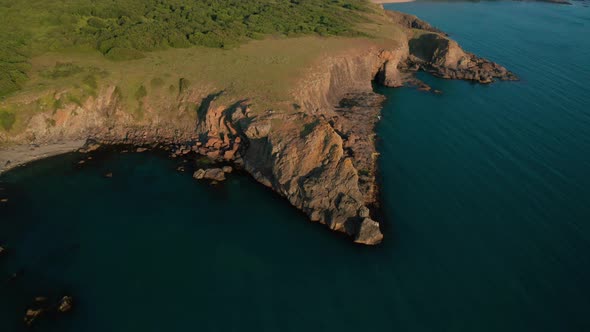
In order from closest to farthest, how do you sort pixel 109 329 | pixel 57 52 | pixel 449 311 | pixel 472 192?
1. pixel 109 329
2. pixel 449 311
3. pixel 472 192
4. pixel 57 52

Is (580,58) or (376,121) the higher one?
(580,58)

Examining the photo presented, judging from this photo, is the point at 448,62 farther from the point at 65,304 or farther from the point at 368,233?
the point at 65,304

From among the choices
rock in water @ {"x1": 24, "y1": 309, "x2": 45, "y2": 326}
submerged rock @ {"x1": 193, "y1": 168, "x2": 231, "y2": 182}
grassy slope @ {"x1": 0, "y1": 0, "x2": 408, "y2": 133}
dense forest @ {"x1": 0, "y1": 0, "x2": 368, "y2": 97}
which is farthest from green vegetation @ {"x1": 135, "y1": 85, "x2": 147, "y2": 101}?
rock in water @ {"x1": 24, "y1": 309, "x2": 45, "y2": 326}

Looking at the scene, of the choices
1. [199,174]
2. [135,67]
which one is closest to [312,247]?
[199,174]

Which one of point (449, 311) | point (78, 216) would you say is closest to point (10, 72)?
point (78, 216)

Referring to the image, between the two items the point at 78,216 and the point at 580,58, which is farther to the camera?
the point at 580,58

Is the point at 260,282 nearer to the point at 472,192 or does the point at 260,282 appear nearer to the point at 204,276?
the point at 204,276

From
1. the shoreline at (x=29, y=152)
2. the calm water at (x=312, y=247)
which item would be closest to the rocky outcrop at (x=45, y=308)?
the calm water at (x=312, y=247)

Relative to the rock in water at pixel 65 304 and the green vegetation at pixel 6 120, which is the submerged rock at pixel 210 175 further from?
the green vegetation at pixel 6 120
